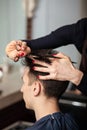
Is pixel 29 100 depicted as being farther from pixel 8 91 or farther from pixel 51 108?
pixel 8 91

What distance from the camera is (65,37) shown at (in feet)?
5.08

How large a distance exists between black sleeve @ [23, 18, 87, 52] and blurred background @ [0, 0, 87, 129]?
3.62 ft

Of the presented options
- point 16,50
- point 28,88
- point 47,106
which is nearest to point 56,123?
point 47,106

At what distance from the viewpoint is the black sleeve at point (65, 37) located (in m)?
1.52

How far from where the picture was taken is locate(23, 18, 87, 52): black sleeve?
1.52 meters

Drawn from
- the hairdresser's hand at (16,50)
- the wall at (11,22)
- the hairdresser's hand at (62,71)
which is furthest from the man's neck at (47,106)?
the wall at (11,22)

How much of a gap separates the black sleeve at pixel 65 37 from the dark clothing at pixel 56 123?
1.11 ft

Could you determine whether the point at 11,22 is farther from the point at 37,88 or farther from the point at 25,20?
the point at 37,88

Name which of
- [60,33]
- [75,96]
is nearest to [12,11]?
[75,96]

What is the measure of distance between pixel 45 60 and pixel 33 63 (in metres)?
0.06

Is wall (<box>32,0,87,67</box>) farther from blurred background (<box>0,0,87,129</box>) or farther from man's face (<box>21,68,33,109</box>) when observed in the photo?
man's face (<box>21,68,33,109</box>)

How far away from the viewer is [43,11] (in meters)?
3.28

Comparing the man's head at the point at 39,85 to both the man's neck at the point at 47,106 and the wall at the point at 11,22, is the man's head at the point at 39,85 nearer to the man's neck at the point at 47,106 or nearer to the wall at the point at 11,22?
the man's neck at the point at 47,106

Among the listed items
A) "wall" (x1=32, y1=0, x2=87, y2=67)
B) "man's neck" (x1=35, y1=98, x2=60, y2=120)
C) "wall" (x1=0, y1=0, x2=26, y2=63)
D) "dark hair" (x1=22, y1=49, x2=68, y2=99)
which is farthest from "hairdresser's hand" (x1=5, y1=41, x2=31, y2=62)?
"wall" (x1=32, y1=0, x2=87, y2=67)
